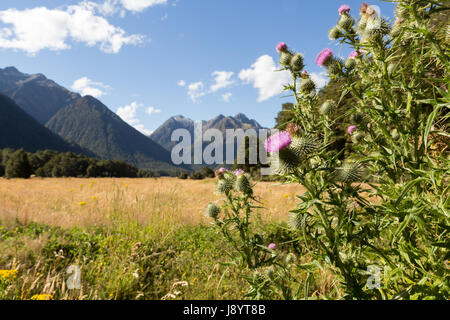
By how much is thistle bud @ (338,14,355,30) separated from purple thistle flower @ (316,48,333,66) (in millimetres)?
277

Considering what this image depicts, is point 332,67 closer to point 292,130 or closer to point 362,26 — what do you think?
point 362,26

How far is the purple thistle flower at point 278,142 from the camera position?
1712 mm

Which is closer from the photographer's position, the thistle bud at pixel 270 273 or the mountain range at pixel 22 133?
the thistle bud at pixel 270 273

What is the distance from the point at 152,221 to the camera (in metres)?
6.18

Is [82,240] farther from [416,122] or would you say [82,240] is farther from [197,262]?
[416,122]

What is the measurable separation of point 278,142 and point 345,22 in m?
1.74

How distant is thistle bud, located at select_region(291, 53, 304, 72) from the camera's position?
8.81 feet

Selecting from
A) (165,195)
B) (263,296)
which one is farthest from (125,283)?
A: (165,195)

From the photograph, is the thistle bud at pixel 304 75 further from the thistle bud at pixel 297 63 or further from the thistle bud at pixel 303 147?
the thistle bud at pixel 303 147

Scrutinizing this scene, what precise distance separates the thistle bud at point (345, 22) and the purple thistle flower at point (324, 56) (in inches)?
10.9

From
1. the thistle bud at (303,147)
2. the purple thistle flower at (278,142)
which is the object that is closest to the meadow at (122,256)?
the purple thistle flower at (278,142)

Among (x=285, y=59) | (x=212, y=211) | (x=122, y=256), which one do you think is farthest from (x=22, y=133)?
(x=285, y=59)

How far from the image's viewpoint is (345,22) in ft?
8.41
